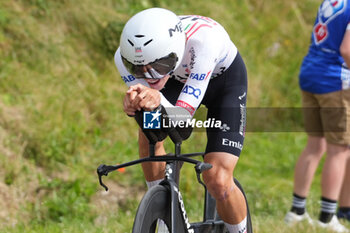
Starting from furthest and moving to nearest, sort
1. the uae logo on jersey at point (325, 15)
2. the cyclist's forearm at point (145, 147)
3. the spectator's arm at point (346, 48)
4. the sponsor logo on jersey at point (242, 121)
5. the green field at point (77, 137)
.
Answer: the green field at point (77, 137) < the uae logo on jersey at point (325, 15) < the spectator's arm at point (346, 48) < the cyclist's forearm at point (145, 147) < the sponsor logo on jersey at point (242, 121)

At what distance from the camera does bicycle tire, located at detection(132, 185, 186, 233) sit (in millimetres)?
3596

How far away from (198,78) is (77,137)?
3629 millimetres

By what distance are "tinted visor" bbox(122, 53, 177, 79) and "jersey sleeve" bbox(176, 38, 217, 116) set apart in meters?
0.16

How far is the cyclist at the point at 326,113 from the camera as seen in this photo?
6.08m

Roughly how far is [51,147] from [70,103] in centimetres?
82

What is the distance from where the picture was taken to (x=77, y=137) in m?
7.20

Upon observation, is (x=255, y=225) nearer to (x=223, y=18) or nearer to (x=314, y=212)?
(x=314, y=212)

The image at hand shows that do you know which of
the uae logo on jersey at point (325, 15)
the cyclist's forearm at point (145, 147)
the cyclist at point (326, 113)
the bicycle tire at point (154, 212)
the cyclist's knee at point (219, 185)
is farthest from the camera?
the cyclist at point (326, 113)

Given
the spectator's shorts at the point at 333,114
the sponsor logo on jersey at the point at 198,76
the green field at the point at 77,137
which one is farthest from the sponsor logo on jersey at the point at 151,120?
the spectator's shorts at the point at 333,114

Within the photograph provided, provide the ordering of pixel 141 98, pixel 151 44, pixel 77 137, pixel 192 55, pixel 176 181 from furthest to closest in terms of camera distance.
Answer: pixel 77 137 → pixel 176 181 → pixel 192 55 → pixel 151 44 → pixel 141 98

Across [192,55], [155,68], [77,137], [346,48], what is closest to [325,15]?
[346,48]

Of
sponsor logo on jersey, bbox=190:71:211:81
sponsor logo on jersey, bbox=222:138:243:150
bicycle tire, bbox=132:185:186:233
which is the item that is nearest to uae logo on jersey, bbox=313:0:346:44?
sponsor logo on jersey, bbox=222:138:243:150

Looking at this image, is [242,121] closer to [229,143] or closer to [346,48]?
[229,143]

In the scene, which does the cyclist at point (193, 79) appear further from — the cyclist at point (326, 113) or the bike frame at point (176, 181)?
the cyclist at point (326, 113)
